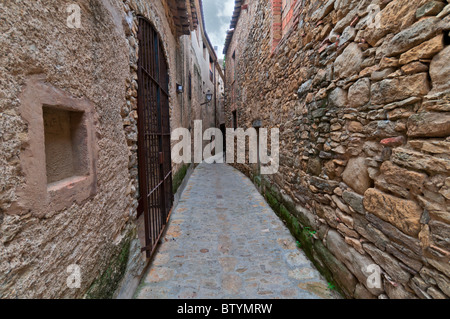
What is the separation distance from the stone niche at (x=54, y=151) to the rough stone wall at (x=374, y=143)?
1.98 m

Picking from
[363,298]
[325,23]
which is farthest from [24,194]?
[325,23]

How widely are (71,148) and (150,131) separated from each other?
1400 millimetres

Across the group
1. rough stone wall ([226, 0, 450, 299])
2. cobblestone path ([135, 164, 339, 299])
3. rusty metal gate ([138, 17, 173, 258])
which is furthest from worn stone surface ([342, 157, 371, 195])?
rusty metal gate ([138, 17, 173, 258])

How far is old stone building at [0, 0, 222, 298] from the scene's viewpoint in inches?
32.6

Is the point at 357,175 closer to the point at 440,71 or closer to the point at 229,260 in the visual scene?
the point at 440,71

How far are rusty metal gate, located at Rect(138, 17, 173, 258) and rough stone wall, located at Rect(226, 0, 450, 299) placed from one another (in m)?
1.93

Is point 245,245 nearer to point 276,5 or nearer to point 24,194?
point 24,194

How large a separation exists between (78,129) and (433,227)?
216 centimetres

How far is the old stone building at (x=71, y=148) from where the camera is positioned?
2.72 feet

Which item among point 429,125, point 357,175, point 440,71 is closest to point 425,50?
point 440,71

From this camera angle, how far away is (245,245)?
2953 mm

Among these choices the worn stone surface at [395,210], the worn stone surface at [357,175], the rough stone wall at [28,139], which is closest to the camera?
the rough stone wall at [28,139]

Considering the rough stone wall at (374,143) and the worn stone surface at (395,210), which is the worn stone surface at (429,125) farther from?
the worn stone surface at (395,210)

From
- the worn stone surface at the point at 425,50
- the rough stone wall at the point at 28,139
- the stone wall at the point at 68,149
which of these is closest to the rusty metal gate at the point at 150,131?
the stone wall at the point at 68,149
